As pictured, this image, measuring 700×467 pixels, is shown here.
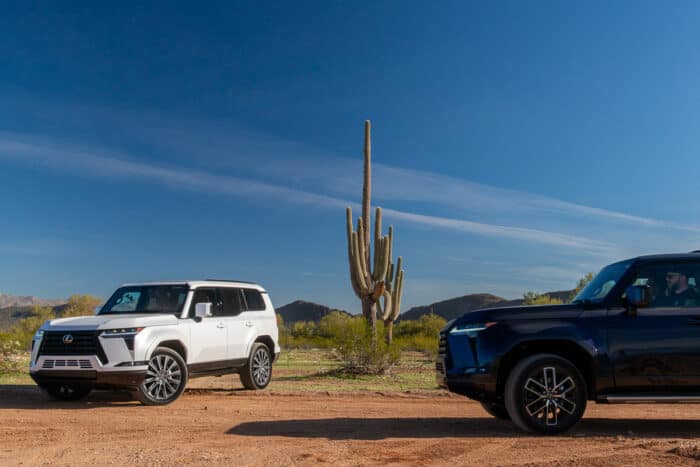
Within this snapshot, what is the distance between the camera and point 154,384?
12.3m

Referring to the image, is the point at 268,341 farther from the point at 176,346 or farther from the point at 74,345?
the point at 74,345

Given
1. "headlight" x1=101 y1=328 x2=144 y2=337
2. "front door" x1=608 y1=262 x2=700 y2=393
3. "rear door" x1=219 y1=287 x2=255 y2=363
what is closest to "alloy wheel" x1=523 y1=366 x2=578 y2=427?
"front door" x1=608 y1=262 x2=700 y2=393

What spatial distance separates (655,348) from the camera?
349 inches

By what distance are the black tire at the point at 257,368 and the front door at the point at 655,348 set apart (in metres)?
7.63

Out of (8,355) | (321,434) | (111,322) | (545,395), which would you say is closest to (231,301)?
(111,322)

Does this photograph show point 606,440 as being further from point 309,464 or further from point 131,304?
point 131,304

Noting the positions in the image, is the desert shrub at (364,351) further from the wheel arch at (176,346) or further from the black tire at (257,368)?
the wheel arch at (176,346)

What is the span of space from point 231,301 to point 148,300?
5.13 ft

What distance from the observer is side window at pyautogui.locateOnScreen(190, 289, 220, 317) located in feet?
44.0

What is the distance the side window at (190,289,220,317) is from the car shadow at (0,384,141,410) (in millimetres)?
1951

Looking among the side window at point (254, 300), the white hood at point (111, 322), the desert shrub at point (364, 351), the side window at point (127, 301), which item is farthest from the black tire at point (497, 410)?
the desert shrub at point (364, 351)

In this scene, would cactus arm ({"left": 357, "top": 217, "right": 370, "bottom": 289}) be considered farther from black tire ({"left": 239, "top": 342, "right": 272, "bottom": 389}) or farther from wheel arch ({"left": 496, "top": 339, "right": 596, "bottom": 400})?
wheel arch ({"left": 496, "top": 339, "right": 596, "bottom": 400})

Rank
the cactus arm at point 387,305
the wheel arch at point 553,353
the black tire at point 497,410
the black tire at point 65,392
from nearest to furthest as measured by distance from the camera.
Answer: the wheel arch at point 553,353 → the black tire at point 497,410 → the black tire at point 65,392 → the cactus arm at point 387,305

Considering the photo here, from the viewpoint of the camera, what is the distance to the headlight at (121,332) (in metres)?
12.0
